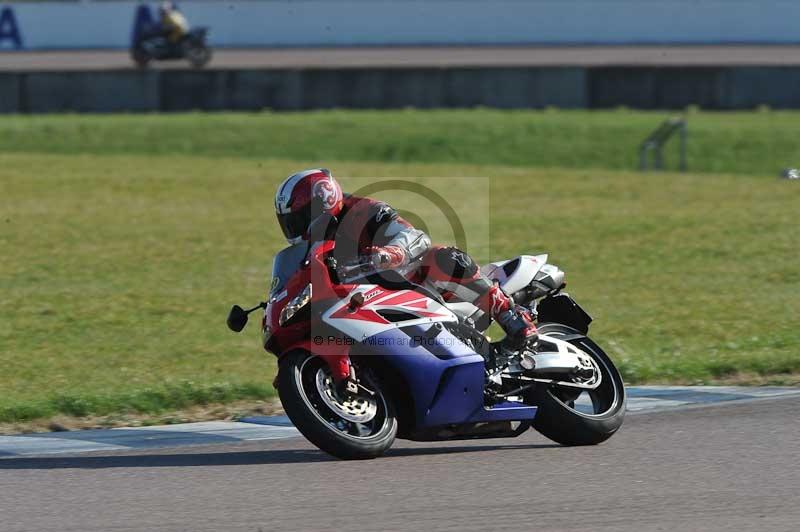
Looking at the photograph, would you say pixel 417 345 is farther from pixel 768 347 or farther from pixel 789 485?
pixel 768 347

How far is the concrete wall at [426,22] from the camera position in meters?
38.9

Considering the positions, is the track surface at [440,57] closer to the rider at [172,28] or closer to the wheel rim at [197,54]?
the wheel rim at [197,54]

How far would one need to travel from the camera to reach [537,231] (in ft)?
55.6

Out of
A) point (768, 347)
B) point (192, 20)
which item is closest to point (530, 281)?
point (768, 347)

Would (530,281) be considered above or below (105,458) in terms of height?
above

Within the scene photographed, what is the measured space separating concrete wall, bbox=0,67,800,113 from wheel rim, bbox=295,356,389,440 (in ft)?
79.7

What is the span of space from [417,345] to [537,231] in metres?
10.4

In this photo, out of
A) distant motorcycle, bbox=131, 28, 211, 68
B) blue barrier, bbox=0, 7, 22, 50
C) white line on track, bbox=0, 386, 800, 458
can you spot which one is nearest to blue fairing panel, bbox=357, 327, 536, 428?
white line on track, bbox=0, 386, 800, 458

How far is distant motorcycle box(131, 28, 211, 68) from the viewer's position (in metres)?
34.2

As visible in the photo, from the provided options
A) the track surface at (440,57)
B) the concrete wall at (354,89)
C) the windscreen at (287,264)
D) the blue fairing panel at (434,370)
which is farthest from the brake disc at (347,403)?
the track surface at (440,57)

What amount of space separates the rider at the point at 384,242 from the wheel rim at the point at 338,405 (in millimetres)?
96

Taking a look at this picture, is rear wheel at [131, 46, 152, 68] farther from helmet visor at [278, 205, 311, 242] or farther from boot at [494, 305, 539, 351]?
boot at [494, 305, 539, 351]

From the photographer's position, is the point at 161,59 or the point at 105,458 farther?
the point at 161,59

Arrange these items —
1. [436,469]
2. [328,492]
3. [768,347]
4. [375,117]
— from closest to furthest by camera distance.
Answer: [328,492] < [436,469] < [768,347] < [375,117]
